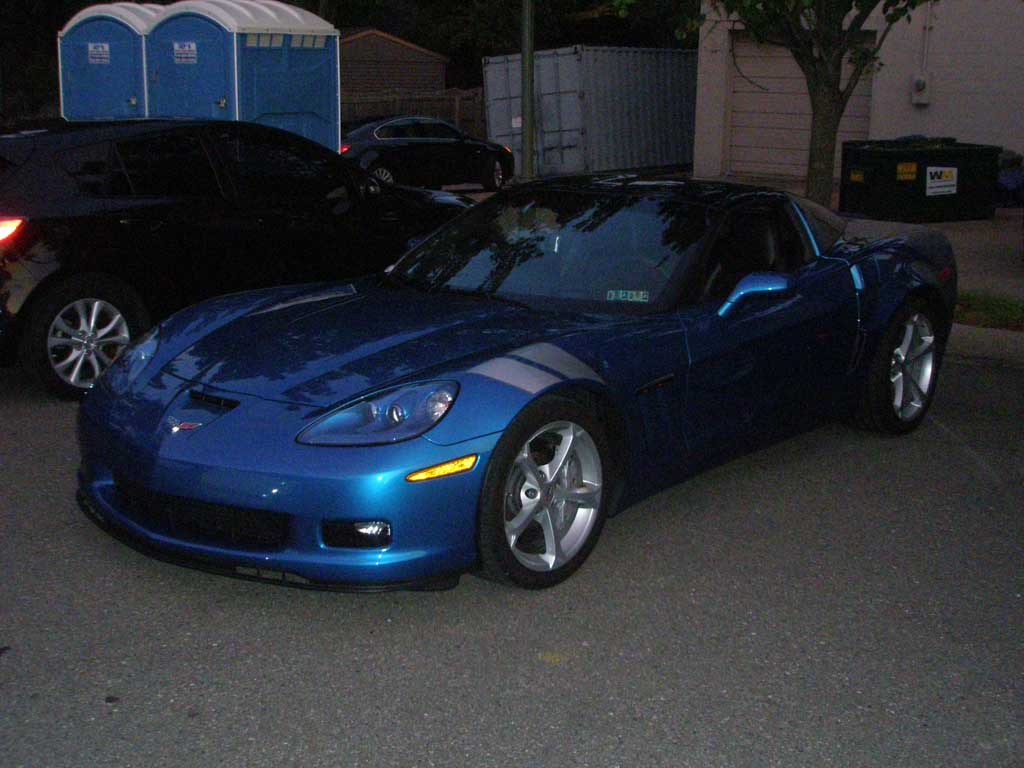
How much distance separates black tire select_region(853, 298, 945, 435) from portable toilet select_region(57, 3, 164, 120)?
34.5 ft

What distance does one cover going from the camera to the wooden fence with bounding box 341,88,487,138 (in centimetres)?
3312

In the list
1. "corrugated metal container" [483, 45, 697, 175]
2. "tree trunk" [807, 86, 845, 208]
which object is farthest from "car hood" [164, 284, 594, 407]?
"corrugated metal container" [483, 45, 697, 175]

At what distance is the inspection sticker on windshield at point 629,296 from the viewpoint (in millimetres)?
5395

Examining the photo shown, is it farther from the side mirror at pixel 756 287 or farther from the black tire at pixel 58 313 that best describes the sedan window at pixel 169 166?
the side mirror at pixel 756 287

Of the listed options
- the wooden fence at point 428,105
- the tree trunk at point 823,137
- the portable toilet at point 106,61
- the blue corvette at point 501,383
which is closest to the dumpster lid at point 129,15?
the portable toilet at point 106,61

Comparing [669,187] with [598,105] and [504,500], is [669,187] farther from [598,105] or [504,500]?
[598,105]

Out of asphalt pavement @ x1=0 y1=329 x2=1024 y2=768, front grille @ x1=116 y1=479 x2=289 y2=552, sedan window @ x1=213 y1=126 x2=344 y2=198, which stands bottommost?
asphalt pavement @ x1=0 y1=329 x2=1024 y2=768

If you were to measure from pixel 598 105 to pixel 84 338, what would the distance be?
1757 centimetres

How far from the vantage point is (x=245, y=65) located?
13.8 meters

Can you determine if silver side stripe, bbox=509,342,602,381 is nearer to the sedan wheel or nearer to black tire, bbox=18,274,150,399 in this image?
black tire, bbox=18,274,150,399

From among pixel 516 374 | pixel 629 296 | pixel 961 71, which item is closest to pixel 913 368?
pixel 629 296

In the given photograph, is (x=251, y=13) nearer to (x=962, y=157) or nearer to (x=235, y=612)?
(x=962, y=157)

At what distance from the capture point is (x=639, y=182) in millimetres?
6125

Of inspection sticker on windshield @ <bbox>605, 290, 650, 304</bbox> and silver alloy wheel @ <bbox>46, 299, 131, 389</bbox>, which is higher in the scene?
inspection sticker on windshield @ <bbox>605, 290, 650, 304</bbox>
